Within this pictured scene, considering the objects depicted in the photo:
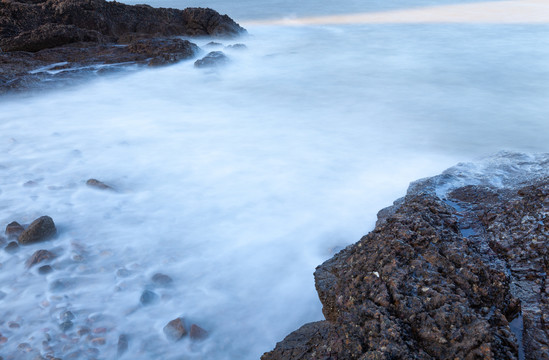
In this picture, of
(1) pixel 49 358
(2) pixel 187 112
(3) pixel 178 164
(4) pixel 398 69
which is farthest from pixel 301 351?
(4) pixel 398 69

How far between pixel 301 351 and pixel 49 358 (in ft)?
4.44

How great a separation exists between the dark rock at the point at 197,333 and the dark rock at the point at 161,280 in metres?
0.49

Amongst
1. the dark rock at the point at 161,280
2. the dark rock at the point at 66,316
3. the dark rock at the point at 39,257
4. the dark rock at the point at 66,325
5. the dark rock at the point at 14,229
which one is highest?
the dark rock at the point at 14,229

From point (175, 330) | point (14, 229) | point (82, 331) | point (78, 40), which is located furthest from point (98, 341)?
point (78, 40)

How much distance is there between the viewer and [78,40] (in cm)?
924

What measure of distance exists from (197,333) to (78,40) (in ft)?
28.8

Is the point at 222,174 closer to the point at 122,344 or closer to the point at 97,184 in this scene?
the point at 97,184

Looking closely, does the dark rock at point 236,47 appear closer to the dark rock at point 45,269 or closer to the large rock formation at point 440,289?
the dark rock at point 45,269

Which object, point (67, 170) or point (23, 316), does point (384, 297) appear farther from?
point (67, 170)

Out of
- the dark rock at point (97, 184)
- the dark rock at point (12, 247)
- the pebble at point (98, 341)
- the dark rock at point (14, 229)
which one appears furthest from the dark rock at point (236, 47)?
the pebble at point (98, 341)

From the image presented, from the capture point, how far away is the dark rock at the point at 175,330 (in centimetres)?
243

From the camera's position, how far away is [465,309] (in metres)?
1.65

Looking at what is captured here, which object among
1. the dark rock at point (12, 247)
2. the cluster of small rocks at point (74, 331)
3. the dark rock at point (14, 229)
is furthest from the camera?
the dark rock at point (14, 229)

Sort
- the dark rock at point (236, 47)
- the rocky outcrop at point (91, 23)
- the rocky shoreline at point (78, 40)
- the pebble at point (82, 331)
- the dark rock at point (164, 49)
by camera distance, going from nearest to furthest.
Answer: the pebble at point (82, 331)
the rocky shoreline at point (78, 40)
the rocky outcrop at point (91, 23)
the dark rock at point (164, 49)
the dark rock at point (236, 47)
